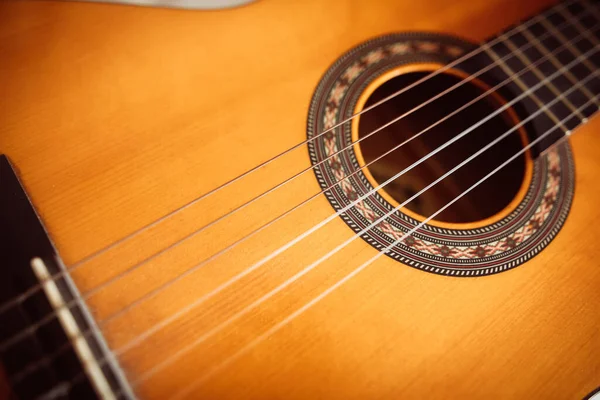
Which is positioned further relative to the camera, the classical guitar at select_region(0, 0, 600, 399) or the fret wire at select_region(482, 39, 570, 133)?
the fret wire at select_region(482, 39, 570, 133)

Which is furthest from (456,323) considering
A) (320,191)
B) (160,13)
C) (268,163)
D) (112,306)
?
(160,13)

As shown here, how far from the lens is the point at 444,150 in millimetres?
843

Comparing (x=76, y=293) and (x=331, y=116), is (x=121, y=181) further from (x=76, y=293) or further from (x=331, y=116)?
(x=331, y=116)

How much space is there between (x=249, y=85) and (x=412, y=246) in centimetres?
42

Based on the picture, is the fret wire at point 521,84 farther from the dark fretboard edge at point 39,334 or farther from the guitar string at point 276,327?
the dark fretboard edge at point 39,334

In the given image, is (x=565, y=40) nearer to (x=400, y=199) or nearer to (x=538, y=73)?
(x=538, y=73)

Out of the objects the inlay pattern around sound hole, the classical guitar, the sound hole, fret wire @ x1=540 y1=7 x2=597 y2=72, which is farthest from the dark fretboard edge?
fret wire @ x1=540 y1=7 x2=597 y2=72

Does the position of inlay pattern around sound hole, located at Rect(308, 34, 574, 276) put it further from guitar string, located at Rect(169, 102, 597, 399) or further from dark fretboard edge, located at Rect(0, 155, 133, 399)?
dark fretboard edge, located at Rect(0, 155, 133, 399)

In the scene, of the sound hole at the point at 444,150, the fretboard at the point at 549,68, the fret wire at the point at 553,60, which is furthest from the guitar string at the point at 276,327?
the fret wire at the point at 553,60

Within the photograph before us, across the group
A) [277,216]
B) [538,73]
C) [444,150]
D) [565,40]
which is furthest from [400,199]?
[565,40]

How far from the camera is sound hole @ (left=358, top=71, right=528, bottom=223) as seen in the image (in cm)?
79

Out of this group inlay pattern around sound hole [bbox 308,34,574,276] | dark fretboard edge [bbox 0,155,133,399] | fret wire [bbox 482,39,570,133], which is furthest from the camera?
fret wire [bbox 482,39,570,133]

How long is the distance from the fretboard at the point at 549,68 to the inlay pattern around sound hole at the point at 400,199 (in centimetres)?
7

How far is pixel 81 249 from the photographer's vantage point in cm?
58
